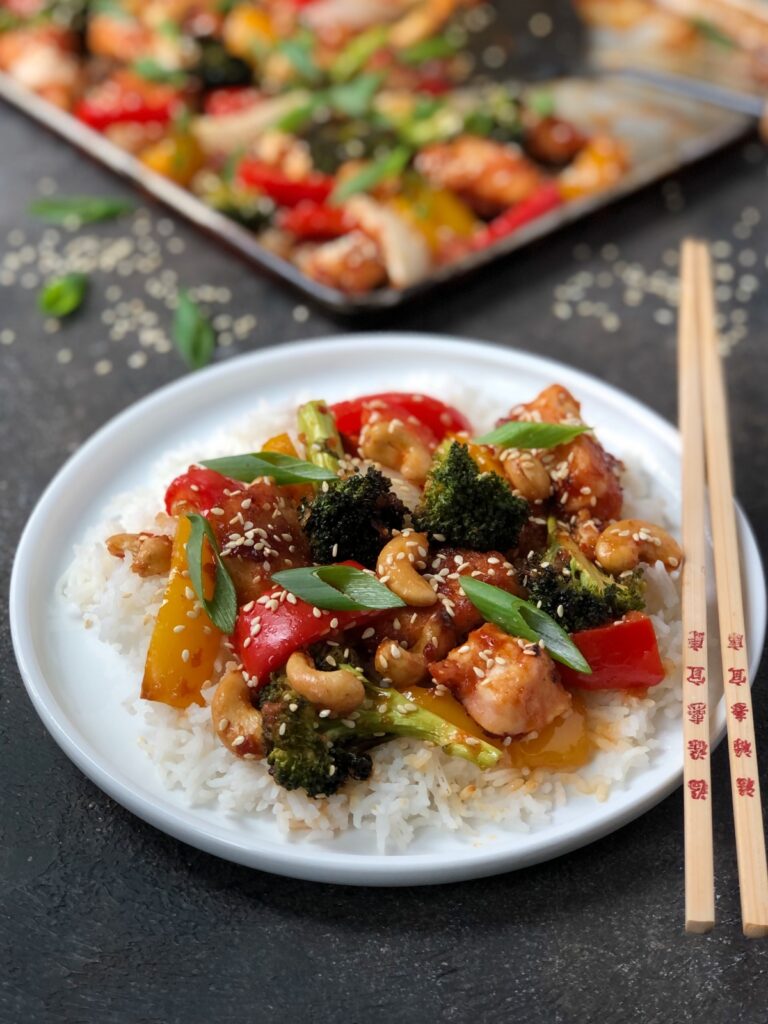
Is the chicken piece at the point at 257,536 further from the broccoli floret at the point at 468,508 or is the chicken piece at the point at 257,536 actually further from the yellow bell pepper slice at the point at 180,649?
the broccoli floret at the point at 468,508

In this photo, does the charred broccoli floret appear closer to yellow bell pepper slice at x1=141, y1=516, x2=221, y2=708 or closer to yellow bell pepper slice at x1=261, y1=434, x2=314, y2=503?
yellow bell pepper slice at x1=261, y1=434, x2=314, y2=503

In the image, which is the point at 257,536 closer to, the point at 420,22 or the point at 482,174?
the point at 482,174

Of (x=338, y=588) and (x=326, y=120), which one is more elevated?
(x=338, y=588)

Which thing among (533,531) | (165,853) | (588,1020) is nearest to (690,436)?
(533,531)

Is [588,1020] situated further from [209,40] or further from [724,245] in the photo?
[209,40]

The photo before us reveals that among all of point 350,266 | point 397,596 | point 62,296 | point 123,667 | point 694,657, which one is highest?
point 397,596

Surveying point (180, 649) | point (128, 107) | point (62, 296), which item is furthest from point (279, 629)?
point (128, 107)

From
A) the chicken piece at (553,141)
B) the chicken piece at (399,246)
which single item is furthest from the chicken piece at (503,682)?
the chicken piece at (553,141)
